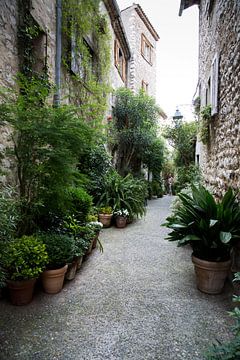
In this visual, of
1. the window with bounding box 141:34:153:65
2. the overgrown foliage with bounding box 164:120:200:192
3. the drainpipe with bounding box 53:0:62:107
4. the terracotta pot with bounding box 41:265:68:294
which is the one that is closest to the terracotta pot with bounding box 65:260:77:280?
the terracotta pot with bounding box 41:265:68:294

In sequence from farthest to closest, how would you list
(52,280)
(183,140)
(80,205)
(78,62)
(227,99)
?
(183,140)
(78,62)
(80,205)
(227,99)
(52,280)

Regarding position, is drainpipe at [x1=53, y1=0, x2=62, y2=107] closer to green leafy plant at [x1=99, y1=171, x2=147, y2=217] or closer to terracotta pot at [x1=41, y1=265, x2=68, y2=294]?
green leafy plant at [x1=99, y1=171, x2=147, y2=217]

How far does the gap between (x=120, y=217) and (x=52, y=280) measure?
2833 mm

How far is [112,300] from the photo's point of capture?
7.57 feet

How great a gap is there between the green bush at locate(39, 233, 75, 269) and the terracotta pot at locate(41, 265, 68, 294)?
0.07 m

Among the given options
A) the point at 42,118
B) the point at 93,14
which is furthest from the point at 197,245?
the point at 93,14

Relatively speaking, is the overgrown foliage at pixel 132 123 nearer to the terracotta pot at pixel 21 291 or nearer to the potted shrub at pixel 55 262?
the potted shrub at pixel 55 262

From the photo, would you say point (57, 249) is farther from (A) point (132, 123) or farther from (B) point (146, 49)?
(B) point (146, 49)

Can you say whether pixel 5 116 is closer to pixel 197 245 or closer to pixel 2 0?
pixel 2 0

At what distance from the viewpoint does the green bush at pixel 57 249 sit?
2.41 m

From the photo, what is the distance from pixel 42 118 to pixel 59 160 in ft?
1.70

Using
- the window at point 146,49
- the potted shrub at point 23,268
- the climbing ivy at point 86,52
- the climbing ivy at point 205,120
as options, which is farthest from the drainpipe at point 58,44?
the window at point 146,49

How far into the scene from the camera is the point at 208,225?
A: 2.44 metres

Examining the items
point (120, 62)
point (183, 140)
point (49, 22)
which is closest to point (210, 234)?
Answer: point (49, 22)
